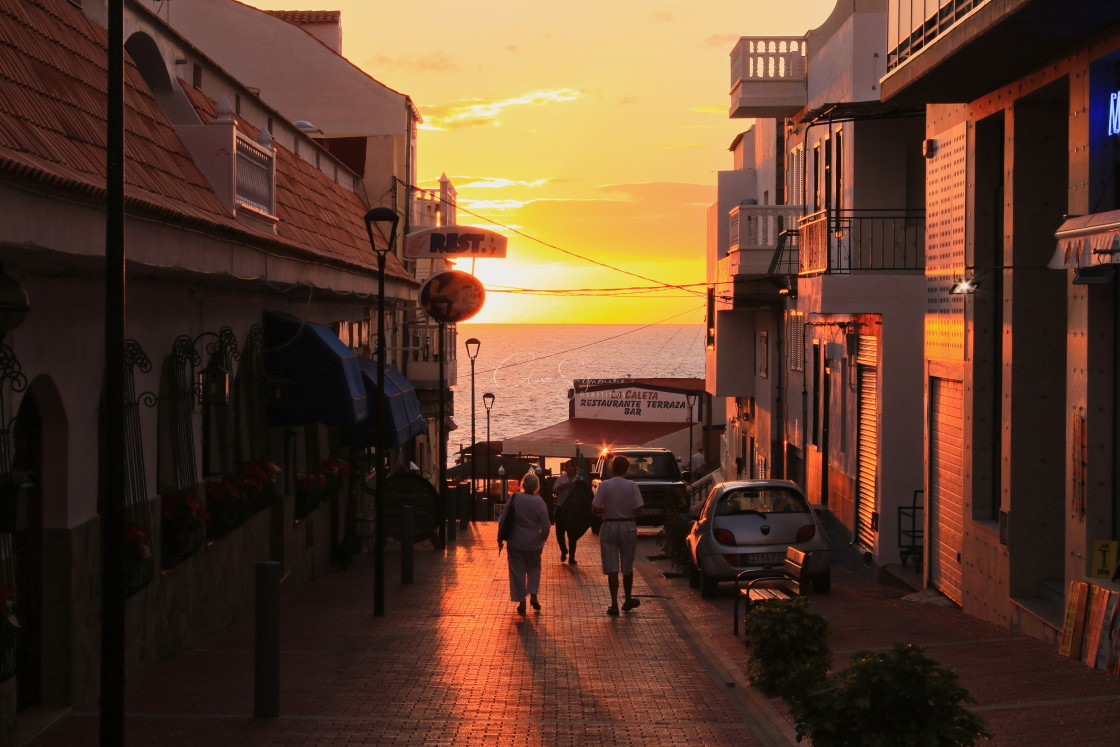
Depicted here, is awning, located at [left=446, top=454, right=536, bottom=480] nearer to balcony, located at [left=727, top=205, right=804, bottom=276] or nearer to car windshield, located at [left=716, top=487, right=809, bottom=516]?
balcony, located at [left=727, top=205, right=804, bottom=276]

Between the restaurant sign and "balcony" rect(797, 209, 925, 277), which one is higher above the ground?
"balcony" rect(797, 209, 925, 277)

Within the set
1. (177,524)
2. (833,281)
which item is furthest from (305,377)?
(833,281)

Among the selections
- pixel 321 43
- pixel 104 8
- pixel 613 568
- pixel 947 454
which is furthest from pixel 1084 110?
pixel 321 43

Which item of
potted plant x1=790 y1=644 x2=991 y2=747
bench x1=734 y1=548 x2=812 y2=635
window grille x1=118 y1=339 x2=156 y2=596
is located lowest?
bench x1=734 y1=548 x2=812 y2=635

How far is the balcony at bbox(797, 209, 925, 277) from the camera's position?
2120 cm

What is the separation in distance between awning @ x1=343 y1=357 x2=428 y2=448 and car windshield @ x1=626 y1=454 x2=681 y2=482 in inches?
379

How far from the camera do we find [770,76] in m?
29.2

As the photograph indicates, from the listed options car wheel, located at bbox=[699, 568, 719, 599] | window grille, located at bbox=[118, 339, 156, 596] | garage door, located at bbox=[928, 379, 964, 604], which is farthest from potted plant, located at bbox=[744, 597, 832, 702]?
car wheel, located at bbox=[699, 568, 719, 599]

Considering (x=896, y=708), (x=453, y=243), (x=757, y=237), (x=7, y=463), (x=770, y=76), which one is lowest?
(x=896, y=708)

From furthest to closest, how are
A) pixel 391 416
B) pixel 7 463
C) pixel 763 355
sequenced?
pixel 763 355 < pixel 391 416 < pixel 7 463

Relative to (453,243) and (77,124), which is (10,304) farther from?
(453,243)

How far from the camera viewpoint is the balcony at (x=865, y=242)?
21.2 metres

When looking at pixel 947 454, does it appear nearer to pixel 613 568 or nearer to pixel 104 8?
pixel 613 568

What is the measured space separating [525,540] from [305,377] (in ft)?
11.7
